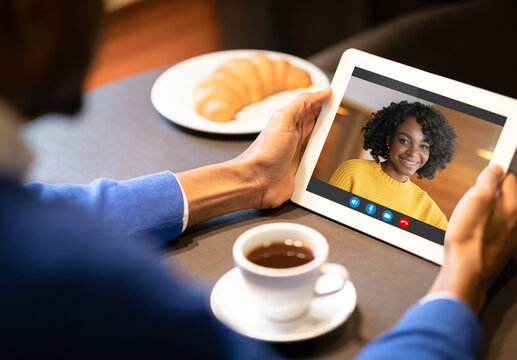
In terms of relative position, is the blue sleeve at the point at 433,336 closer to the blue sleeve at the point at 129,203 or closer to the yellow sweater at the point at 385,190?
the yellow sweater at the point at 385,190

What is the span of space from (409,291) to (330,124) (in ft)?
1.08

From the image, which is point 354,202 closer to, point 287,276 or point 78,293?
point 287,276

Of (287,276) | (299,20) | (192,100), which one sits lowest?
(299,20)

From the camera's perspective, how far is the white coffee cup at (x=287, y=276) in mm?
733

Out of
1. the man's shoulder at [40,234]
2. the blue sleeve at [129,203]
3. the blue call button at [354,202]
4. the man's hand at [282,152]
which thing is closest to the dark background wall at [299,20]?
the man's hand at [282,152]

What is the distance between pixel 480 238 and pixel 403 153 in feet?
0.62

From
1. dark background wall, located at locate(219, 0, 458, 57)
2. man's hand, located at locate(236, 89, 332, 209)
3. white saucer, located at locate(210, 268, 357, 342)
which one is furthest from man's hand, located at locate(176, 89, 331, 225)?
dark background wall, located at locate(219, 0, 458, 57)

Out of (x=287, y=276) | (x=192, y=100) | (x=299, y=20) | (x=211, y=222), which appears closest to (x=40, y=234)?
(x=287, y=276)

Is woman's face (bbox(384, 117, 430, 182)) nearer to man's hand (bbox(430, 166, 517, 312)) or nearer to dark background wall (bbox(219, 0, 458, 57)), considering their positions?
man's hand (bbox(430, 166, 517, 312))

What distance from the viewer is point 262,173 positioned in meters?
1.07

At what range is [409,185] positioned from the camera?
37.4 inches

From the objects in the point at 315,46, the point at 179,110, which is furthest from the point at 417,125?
the point at 315,46

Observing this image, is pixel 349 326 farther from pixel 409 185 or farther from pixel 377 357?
pixel 409 185

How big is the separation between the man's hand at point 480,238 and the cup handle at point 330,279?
0.12m
